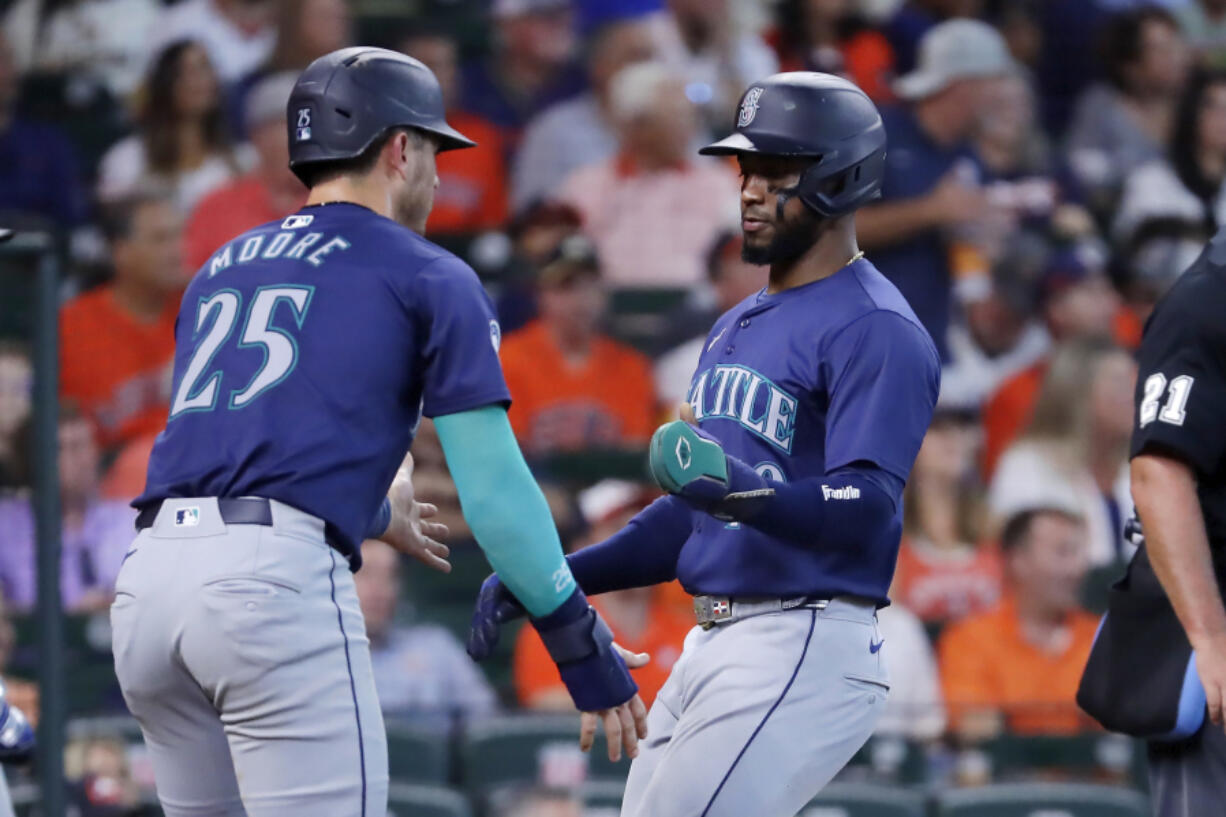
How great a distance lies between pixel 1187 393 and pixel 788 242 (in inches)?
31.6

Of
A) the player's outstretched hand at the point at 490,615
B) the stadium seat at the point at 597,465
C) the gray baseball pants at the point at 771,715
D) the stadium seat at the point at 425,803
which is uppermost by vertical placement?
the player's outstretched hand at the point at 490,615

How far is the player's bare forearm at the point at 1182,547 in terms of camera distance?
316cm

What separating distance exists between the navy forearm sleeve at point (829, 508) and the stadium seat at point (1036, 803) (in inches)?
96.4

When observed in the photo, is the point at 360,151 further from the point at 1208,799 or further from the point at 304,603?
the point at 1208,799

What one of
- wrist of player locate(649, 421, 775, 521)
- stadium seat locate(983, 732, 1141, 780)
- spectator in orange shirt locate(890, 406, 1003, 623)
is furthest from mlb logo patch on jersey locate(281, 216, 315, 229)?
spectator in orange shirt locate(890, 406, 1003, 623)

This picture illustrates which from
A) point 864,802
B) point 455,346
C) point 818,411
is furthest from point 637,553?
point 864,802

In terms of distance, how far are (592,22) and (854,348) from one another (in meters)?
5.49

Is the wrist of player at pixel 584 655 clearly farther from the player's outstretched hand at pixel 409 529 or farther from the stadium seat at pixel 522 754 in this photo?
the stadium seat at pixel 522 754

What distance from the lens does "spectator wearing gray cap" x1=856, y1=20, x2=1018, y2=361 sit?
7.40 meters

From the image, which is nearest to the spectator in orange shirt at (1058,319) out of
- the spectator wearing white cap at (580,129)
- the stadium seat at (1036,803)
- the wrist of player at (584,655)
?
the spectator wearing white cap at (580,129)

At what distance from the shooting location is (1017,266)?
8016mm

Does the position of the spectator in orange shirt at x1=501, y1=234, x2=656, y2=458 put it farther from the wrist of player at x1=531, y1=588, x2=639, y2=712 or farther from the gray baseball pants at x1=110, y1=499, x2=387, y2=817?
the gray baseball pants at x1=110, y1=499, x2=387, y2=817

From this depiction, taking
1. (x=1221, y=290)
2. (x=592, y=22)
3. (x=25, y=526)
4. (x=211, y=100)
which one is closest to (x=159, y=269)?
(x=211, y=100)

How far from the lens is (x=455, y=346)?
120 inches
